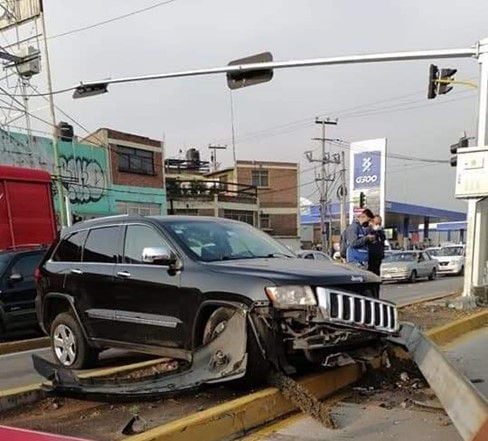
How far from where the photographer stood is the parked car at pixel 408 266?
25.1 m

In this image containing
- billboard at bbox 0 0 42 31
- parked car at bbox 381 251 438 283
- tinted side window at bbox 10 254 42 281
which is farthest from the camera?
billboard at bbox 0 0 42 31

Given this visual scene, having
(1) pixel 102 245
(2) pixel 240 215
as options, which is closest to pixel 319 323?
(1) pixel 102 245

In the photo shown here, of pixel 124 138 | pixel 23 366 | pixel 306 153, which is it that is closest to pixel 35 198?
pixel 23 366

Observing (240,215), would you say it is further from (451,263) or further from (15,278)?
(15,278)

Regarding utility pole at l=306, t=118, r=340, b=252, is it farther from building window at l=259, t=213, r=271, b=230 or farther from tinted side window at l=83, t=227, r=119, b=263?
tinted side window at l=83, t=227, r=119, b=263

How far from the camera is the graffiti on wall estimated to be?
31281 millimetres

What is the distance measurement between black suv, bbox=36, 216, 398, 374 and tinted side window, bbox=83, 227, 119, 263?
1cm

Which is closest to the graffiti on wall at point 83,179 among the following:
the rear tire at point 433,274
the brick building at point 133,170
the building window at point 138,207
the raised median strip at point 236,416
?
the brick building at point 133,170

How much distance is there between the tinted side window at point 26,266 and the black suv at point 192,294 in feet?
11.0

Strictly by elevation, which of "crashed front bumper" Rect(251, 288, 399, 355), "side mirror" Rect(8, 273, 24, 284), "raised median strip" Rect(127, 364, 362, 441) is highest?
"crashed front bumper" Rect(251, 288, 399, 355)

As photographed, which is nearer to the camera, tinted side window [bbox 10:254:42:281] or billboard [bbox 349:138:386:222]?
tinted side window [bbox 10:254:42:281]

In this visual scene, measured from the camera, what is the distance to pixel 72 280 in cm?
665

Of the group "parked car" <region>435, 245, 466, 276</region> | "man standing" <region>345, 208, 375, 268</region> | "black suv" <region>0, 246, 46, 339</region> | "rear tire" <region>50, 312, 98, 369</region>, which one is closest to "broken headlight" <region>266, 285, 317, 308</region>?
"rear tire" <region>50, 312, 98, 369</region>

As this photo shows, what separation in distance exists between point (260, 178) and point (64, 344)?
51.1 metres
